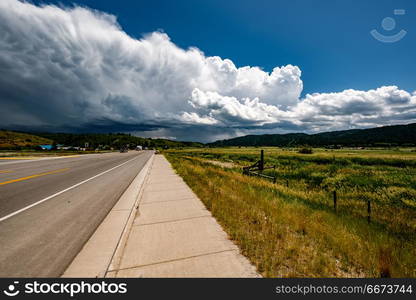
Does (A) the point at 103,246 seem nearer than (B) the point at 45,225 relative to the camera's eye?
Yes

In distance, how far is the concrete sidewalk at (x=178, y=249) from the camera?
2.88 metres

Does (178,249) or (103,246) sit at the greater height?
(178,249)

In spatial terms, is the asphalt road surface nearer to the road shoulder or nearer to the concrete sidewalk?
the road shoulder

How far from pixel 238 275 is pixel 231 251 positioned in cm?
68

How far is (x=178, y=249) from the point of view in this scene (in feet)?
11.6

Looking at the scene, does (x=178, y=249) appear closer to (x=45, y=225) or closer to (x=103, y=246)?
(x=103, y=246)

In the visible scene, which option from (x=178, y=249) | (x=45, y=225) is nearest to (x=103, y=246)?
(x=178, y=249)

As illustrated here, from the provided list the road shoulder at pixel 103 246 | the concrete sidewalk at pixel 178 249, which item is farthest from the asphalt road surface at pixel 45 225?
the concrete sidewalk at pixel 178 249

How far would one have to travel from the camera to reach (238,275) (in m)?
2.74

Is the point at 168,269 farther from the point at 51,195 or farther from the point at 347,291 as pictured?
the point at 51,195

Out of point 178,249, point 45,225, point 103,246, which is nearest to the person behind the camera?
point 178,249

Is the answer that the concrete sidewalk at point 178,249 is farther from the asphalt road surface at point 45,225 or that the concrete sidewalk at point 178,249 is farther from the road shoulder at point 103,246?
the asphalt road surface at point 45,225

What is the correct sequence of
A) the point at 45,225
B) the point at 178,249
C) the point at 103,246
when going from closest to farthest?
1. the point at 178,249
2. the point at 103,246
3. the point at 45,225

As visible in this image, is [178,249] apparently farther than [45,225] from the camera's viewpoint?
No
